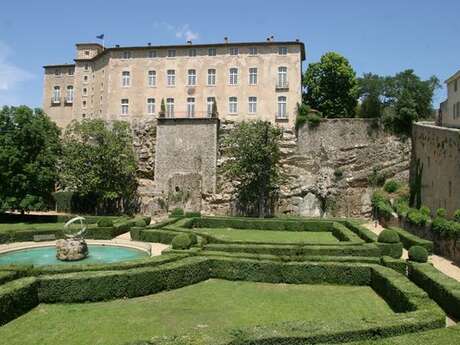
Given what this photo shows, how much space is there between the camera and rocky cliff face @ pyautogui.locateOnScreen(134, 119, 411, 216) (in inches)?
1624

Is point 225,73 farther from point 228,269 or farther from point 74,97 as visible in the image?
point 228,269

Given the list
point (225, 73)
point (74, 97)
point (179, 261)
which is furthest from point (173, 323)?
point (74, 97)

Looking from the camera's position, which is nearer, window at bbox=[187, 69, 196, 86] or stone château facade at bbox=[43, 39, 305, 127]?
stone château facade at bbox=[43, 39, 305, 127]

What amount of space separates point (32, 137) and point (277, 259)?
27.0 meters

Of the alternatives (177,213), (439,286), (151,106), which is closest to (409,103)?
(177,213)

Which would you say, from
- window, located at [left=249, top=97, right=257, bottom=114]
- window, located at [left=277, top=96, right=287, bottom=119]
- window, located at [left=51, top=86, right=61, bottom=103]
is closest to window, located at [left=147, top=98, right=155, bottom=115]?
window, located at [left=249, top=97, right=257, bottom=114]

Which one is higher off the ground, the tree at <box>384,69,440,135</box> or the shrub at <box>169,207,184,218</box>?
the tree at <box>384,69,440,135</box>

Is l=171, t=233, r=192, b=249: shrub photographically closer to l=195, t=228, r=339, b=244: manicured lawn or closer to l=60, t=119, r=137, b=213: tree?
l=195, t=228, r=339, b=244: manicured lawn

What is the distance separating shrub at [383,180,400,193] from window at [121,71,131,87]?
27.5m

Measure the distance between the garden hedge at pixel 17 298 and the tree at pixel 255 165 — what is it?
86.5ft

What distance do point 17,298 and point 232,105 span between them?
34844mm

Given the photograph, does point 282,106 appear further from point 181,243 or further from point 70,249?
point 70,249

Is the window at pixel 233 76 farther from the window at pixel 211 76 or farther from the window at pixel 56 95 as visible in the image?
the window at pixel 56 95

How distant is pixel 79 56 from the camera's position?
2072 inches
